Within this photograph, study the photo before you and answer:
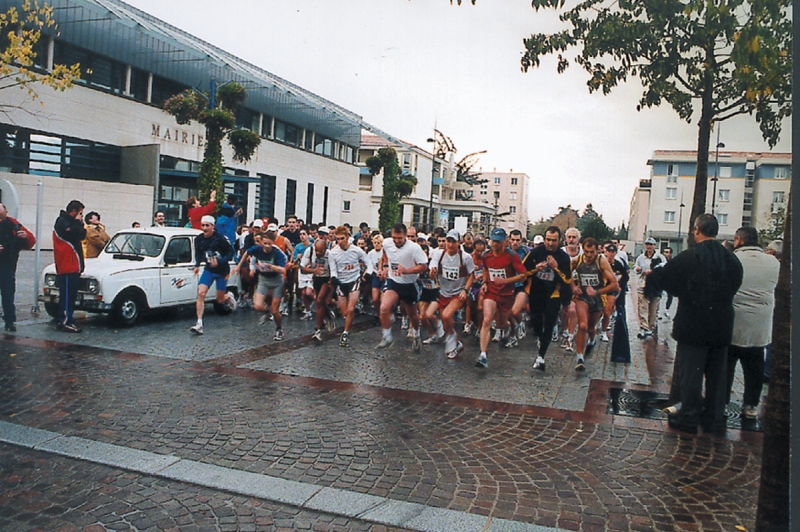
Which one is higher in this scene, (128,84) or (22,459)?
(128,84)

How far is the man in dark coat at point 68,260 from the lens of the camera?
9875 millimetres

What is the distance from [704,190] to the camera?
24.0ft

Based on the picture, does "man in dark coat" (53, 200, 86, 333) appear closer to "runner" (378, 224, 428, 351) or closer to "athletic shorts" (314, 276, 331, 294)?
"athletic shorts" (314, 276, 331, 294)

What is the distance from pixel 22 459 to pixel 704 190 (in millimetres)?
7139

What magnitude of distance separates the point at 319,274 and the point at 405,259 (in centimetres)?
159

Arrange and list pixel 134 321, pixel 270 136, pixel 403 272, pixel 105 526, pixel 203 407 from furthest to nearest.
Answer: pixel 270 136
pixel 134 321
pixel 403 272
pixel 203 407
pixel 105 526

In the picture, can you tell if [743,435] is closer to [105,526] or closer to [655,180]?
[655,180]

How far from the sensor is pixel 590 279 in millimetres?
9141

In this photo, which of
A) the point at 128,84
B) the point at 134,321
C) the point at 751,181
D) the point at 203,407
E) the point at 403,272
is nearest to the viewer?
the point at 751,181

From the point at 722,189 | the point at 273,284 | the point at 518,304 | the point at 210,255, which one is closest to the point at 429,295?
the point at 518,304

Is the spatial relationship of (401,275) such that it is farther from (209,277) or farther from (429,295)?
(209,277)

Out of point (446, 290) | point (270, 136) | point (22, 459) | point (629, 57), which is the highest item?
point (270, 136)

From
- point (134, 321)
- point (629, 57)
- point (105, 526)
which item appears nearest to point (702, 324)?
point (629, 57)

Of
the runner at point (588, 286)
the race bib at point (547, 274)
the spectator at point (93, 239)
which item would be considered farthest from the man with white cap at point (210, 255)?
the runner at point (588, 286)
